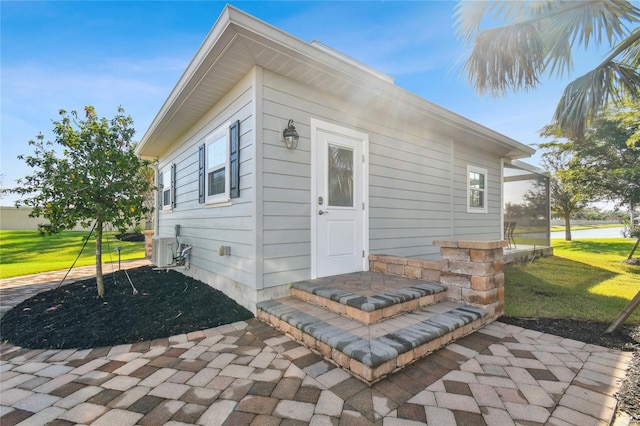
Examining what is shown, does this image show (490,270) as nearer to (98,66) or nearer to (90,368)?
(90,368)

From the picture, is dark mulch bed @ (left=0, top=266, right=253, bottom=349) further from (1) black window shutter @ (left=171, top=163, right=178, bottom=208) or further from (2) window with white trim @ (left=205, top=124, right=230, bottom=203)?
(1) black window shutter @ (left=171, top=163, right=178, bottom=208)

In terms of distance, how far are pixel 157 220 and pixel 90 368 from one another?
6482 mm

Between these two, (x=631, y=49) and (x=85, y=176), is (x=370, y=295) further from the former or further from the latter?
(x=631, y=49)

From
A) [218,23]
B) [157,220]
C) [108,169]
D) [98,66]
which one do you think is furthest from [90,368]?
[157,220]

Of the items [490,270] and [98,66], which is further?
[98,66]

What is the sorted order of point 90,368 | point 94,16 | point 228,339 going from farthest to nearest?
point 94,16, point 228,339, point 90,368

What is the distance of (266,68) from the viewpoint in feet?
10.1

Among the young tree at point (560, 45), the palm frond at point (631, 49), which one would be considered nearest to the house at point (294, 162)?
the young tree at point (560, 45)

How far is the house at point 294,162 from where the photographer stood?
3.03 metres

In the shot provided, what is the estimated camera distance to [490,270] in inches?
112

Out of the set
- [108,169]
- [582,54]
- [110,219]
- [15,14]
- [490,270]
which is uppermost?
[15,14]

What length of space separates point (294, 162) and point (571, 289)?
4783 millimetres

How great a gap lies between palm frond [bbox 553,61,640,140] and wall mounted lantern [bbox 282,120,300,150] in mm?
4294

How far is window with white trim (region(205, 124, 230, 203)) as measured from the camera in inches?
148
